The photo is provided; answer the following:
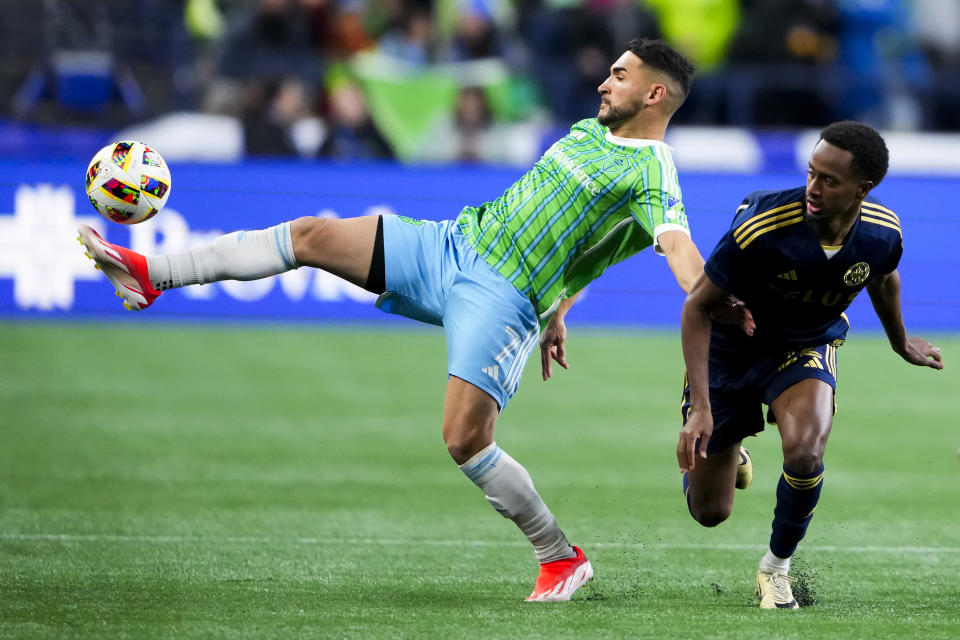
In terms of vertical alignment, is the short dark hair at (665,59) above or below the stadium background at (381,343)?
above

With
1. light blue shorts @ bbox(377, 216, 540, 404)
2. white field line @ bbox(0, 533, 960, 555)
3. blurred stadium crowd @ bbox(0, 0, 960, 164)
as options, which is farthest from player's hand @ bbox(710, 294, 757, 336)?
blurred stadium crowd @ bbox(0, 0, 960, 164)

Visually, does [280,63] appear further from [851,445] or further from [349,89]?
[851,445]

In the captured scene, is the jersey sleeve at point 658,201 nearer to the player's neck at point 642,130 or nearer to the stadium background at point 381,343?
the player's neck at point 642,130

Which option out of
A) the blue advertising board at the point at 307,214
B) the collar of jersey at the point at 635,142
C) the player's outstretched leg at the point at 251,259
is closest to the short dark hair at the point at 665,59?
the collar of jersey at the point at 635,142

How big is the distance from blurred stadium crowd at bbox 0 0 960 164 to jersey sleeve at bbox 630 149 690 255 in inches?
434

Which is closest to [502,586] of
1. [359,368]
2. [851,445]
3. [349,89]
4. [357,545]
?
[357,545]

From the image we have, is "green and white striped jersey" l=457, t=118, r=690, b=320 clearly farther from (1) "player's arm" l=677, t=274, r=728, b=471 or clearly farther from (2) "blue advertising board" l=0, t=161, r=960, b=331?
(2) "blue advertising board" l=0, t=161, r=960, b=331

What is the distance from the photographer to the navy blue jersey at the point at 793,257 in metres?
5.62

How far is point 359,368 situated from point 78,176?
3591 millimetres

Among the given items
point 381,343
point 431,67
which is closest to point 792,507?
point 381,343

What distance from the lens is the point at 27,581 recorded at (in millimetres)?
5969

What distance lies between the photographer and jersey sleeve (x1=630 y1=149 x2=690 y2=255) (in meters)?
5.68

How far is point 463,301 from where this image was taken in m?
5.95

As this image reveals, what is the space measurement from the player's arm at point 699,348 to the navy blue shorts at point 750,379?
1.63 ft
